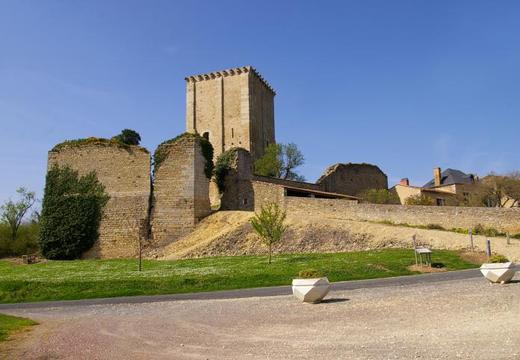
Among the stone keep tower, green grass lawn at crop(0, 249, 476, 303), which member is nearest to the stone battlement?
the stone keep tower

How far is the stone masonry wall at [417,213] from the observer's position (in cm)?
2745

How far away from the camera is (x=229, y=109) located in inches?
2152

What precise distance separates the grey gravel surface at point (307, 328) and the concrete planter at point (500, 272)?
14.5 inches

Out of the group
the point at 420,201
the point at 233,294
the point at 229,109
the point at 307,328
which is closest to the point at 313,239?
the point at 233,294

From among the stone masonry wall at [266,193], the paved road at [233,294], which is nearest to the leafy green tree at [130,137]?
the stone masonry wall at [266,193]

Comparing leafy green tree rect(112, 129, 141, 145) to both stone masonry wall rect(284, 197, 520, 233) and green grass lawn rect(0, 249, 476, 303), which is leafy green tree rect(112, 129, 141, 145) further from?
green grass lawn rect(0, 249, 476, 303)

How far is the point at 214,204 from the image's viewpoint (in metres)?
38.3

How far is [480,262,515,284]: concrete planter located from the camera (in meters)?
11.9

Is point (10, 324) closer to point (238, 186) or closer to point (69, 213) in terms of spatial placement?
point (69, 213)

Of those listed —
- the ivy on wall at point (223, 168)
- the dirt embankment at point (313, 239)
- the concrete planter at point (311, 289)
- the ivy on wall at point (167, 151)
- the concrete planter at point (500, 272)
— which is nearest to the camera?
the concrete planter at point (311, 289)

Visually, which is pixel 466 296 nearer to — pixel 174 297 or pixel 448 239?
pixel 174 297

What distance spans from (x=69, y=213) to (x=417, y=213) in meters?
23.4

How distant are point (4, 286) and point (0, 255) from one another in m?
23.7

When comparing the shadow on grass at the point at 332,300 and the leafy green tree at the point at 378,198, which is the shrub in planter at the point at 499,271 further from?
the leafy green tree at the point at 378,198
